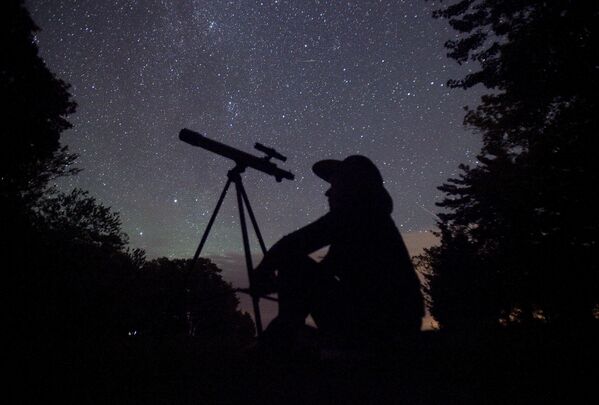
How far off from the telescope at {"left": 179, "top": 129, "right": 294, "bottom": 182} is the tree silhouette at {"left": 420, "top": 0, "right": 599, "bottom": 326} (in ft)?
27.1

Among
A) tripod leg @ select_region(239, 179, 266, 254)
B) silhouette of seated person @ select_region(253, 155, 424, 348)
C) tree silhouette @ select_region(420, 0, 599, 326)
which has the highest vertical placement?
tree silhouette @ select_region(420, 0, 599, 326)

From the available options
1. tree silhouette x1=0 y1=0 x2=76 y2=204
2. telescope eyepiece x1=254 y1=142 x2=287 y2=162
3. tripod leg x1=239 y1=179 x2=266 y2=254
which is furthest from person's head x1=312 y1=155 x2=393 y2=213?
tree silhouette x1=0 y1=0 x2=76 y2=204

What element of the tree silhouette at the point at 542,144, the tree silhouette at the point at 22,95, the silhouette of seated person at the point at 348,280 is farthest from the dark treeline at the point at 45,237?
the tree silhouette at the point at 542,144

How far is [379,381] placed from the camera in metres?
2.21

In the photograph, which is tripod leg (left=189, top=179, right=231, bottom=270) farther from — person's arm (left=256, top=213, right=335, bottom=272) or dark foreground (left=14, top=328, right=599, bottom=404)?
person's arm (left=256, top=213, right=335, bottom=272)

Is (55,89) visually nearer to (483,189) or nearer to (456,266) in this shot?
(483,189)

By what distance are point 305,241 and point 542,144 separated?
11.0 meters

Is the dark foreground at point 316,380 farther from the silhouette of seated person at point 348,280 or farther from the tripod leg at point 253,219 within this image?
the tripod leg at point 253,219

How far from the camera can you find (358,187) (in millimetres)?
2445

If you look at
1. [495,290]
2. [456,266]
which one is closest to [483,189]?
[495,290]

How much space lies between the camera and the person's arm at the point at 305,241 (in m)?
2.26

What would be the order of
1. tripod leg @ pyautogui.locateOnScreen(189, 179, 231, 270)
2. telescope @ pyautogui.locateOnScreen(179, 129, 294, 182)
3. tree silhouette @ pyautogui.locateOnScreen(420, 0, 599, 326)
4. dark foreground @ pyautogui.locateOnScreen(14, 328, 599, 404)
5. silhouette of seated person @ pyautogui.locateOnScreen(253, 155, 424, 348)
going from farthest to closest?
1. tree silhouette @ pyautogui.locateOnScreen(420, 0, 599, 326)
2. tripod leg @ pyautogui.locateOnScreen(189, 179, 231, 270)
3. telescope @ pyautogui.locateOnScreen(179, 129, 294, 182)
4. silhouette of seated person @ pyautogui.locateOnScreen(253, 155, 424, 348)
5. dark foreground @ pyautogui.locateOnScreen(14, 328, 599, 404)

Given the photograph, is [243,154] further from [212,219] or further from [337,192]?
[337,192]

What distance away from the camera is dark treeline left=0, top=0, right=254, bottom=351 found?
510cm
